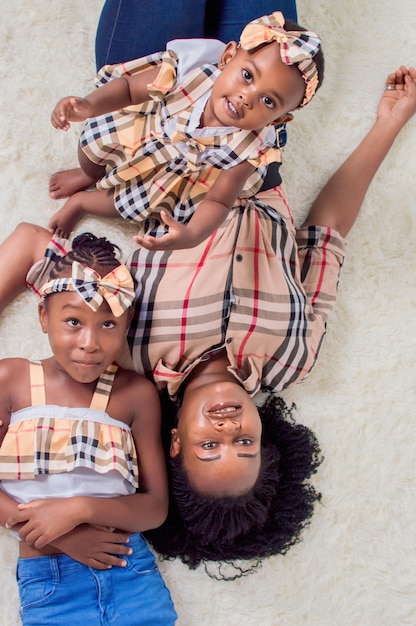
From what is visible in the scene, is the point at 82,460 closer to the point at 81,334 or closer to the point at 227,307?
the point at 81,334

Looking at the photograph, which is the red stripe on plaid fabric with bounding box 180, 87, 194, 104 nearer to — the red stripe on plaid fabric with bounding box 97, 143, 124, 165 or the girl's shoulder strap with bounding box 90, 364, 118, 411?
the red stripe on plaid fabric with bounding box 97, 143, 124, 165

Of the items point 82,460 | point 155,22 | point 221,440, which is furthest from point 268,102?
point 82,460

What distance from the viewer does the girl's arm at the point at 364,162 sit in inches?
53.8

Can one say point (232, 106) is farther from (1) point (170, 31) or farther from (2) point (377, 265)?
(2) point (377, 265)

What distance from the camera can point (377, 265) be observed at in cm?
141

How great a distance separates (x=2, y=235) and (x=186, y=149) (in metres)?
0.40

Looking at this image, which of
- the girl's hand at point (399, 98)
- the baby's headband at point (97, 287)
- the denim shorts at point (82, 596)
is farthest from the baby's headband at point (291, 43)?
the denim shorts at point (82, 596)

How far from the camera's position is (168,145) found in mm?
1141

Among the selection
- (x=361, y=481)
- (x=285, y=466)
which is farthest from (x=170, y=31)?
(x=361, y=481)

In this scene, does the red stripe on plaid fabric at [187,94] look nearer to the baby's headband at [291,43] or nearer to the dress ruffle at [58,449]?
the baby's headband at [291,43]

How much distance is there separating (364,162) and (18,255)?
70 centimetres

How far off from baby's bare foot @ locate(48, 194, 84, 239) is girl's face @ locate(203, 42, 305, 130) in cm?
41

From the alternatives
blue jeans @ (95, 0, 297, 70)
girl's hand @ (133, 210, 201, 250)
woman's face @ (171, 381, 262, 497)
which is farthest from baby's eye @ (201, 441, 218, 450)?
blue jeans @ (95, 0, 297, 70)

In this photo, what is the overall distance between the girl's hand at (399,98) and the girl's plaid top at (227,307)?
383mm
